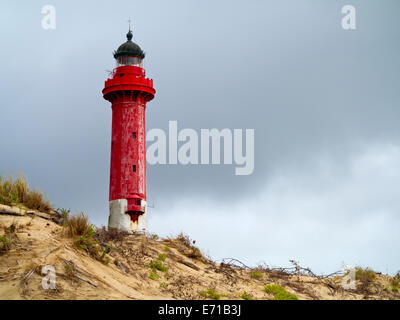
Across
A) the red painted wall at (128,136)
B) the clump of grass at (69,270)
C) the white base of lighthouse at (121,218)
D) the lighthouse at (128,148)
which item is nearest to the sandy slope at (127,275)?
the clump of grass at (69,270)

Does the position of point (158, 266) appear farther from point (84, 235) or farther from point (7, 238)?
point (7, 238)

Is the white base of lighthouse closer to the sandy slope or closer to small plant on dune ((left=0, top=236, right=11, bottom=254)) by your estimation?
the sandy slope

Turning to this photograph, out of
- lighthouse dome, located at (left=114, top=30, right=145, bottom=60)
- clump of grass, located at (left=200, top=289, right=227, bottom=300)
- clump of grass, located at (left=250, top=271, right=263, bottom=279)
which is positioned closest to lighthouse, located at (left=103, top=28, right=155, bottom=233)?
lighthouse dome, located at (left=114, top=30, right=145, bottom=60)

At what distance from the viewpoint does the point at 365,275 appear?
26703 millimetres

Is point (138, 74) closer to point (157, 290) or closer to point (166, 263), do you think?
point (166, 263)

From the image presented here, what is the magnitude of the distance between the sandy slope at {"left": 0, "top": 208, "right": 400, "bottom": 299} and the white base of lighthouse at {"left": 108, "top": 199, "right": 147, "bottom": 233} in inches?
451

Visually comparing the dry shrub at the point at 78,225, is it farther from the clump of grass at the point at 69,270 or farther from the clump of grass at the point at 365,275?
the clump of grass at the point at 365,275

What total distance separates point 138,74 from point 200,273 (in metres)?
19.2

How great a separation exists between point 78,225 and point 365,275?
531 inches

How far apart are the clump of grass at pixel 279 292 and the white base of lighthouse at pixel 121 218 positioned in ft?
47.8

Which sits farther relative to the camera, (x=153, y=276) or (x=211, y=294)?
(x=153, y=276)

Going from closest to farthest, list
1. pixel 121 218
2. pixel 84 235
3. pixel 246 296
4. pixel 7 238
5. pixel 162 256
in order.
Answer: pixel 7 238, pixel 84 235, pixel 246 296, pixel 162 256, pixel 121 218

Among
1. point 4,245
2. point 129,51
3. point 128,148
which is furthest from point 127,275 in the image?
point 129,51
